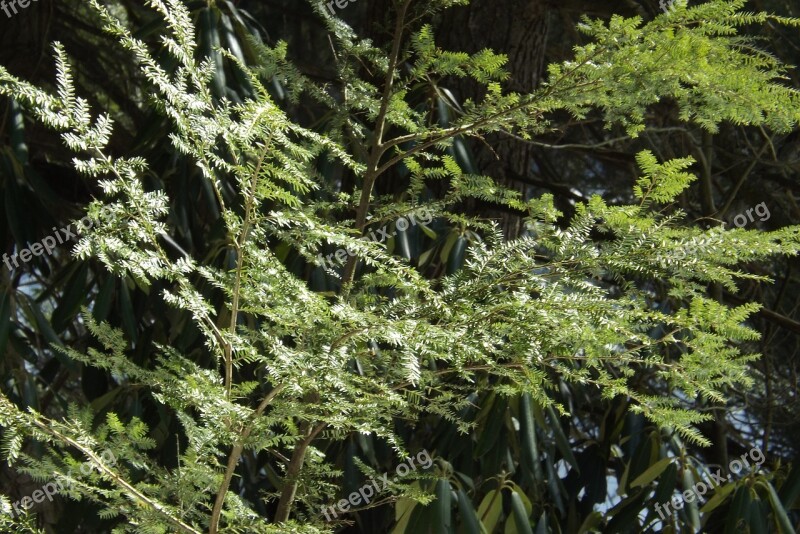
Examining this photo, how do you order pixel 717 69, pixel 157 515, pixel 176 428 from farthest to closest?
pixel 176 428
pixel 717 69
pixel 157 515

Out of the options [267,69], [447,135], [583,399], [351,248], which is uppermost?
[267,69]

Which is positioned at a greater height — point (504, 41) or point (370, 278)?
point (504, 41)

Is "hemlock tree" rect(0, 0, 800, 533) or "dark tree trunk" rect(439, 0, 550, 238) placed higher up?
"dark tree trunk" rect(439, 0, 550, 238)

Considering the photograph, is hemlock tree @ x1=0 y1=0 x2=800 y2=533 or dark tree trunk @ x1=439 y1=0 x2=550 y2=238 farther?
dark tree trunk @ x1=439 y1=0 x2=550 y2=238

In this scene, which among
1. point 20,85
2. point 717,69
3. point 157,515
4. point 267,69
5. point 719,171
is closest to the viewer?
point 20,85

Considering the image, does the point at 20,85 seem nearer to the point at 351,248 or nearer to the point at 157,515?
the point at 351,248

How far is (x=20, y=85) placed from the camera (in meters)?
1.14

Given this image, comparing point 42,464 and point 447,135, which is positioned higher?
point 447,135

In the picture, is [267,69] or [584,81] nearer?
[584,81]

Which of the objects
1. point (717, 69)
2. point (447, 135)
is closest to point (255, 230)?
point (447, 135)

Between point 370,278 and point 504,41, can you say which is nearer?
point 370,278

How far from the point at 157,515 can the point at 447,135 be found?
0.66m

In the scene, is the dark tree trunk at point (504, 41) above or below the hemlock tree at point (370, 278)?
above

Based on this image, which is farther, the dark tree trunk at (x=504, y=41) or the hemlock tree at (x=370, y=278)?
the dark tree trunk at (x=504, y=41)
